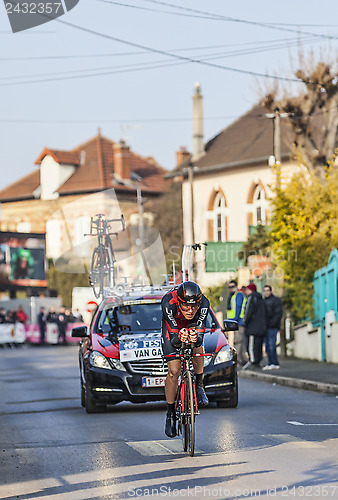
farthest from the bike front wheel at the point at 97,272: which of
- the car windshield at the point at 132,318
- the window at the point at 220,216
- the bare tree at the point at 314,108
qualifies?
the window at the point at 220,216

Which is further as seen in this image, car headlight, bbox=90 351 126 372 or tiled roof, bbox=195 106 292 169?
tiled roof, bbox=195 106 292 169

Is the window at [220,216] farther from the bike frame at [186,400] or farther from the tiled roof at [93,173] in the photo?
the bike frame at [186,400]

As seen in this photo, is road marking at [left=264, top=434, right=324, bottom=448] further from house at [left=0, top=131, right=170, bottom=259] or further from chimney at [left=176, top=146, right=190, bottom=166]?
chimney at [left=176, top=146, right=190, bottom=166]

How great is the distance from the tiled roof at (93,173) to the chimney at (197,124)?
18.4m

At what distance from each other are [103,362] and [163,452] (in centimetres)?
424

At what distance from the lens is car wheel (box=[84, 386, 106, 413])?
1449 centimetres

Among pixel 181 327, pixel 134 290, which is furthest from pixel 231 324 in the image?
pixel 181 327

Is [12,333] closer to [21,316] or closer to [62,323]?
[21,316]

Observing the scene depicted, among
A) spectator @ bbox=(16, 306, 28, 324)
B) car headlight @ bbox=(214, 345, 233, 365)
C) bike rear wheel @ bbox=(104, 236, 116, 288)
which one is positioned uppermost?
bike rear wheel @ bbox=(104, 236, 116, 288)

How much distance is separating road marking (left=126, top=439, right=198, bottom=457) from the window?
48227mm

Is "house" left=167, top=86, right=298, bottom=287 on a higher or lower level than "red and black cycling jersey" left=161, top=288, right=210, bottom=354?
higher

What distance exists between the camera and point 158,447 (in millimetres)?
10648

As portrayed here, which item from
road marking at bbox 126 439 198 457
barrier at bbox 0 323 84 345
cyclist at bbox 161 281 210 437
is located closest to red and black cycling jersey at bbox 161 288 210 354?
cyclist at bbox 161 281 210 437

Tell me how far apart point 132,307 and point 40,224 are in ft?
220
